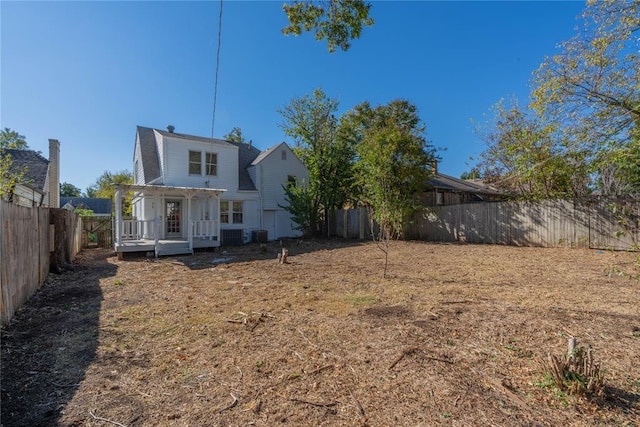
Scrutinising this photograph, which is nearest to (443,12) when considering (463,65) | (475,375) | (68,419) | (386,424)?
(463,65)

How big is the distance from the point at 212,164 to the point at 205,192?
363cm

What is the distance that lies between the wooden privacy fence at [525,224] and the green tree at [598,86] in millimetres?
2096

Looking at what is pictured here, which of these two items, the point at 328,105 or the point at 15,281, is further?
the point at 328,105

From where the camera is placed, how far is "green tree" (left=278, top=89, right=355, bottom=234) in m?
19.9

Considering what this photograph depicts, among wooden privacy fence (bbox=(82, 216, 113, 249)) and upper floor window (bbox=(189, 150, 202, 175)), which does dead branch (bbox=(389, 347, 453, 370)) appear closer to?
upper floor window (bbox=(189, 150, 202, 175))

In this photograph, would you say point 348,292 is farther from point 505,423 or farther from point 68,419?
point 68,419

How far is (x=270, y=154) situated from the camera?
18.4 meters

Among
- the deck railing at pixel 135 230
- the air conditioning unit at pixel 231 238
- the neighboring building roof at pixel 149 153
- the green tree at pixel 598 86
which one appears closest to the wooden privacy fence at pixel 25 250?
the deck railing at pixel 135 230

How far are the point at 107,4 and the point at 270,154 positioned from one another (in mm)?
12434

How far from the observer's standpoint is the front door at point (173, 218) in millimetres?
15422

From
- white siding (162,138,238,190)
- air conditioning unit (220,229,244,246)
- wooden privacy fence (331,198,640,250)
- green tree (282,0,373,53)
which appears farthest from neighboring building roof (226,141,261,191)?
green tree (282,0,373,53)

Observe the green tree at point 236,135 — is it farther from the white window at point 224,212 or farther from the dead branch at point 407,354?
the dead branch at point 407,354

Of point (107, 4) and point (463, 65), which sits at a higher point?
point (463, 65)

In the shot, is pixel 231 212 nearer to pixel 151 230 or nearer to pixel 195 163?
pixel 195 163
